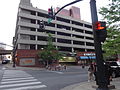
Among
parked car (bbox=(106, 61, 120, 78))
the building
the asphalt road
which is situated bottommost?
the asphalt road

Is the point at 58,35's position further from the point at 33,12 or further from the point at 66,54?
the point at 33,12

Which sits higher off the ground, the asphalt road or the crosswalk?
Answer: the crosswalk

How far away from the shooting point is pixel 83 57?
2293 inches

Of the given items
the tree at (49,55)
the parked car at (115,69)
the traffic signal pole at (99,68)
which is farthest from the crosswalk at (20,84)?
the tree at (49,55)

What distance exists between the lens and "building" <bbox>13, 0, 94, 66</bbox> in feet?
147

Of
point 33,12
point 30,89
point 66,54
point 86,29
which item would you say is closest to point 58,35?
point 66,54

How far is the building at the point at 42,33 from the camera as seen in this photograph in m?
44.7

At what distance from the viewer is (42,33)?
1939 inches

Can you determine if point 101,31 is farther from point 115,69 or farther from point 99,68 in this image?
point 115,69

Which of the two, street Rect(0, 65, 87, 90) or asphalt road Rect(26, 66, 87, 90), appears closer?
street Rect(0, 65, 87, 90)

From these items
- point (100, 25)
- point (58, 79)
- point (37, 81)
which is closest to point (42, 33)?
point (58, 79)

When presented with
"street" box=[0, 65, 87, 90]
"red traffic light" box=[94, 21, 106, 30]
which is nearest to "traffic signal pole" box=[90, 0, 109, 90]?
"red traffic light" box=[94, 21, 106, 30]

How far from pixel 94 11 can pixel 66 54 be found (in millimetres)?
47496

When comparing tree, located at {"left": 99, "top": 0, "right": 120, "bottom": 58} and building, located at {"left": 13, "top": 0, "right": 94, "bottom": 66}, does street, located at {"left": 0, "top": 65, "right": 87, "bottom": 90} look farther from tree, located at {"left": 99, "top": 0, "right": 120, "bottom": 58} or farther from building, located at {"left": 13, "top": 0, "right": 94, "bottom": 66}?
building, located at {"left": 13, "top": 0, "right": 94, "bottom": 66}
